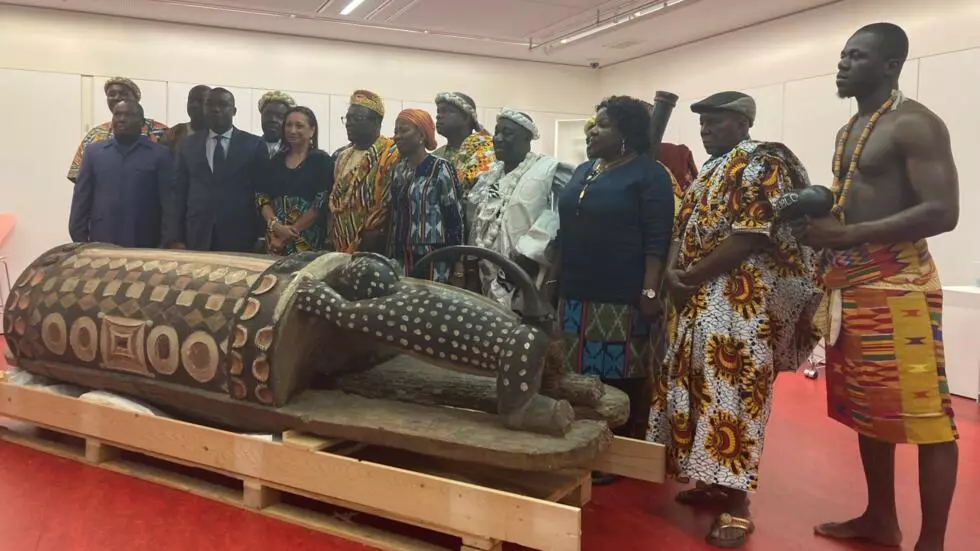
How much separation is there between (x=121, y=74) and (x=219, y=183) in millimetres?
4414

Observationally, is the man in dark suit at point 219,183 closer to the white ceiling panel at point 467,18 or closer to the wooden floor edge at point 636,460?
the wooden floor edge at point 636,460

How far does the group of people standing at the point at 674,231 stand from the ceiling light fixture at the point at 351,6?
121 inches

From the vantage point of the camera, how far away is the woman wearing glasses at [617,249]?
274cm

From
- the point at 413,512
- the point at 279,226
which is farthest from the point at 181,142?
the point at 413,512

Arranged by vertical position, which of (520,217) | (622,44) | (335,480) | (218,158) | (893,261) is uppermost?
(622,44)

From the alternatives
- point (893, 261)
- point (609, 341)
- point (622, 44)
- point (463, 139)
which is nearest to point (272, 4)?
point (622, 44)

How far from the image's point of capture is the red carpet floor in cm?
232

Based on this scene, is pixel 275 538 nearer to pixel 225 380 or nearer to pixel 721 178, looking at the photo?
pixel 225 380

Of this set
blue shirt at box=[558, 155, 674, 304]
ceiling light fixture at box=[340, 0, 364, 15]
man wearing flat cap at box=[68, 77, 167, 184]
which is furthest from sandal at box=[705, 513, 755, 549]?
ceiling light fixture at box=[340, 0, 364, 15]

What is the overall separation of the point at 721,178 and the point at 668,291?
0.44 metres

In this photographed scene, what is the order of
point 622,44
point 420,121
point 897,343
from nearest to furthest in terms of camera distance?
point 897,343
point 420,121
point 622,44

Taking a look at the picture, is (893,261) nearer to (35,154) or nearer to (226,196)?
(226,196)

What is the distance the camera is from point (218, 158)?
3898 mm

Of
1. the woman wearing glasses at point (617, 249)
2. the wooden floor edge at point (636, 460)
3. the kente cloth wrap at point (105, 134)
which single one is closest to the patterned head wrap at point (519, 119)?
the woman wearing glasses at point (617, 249)
